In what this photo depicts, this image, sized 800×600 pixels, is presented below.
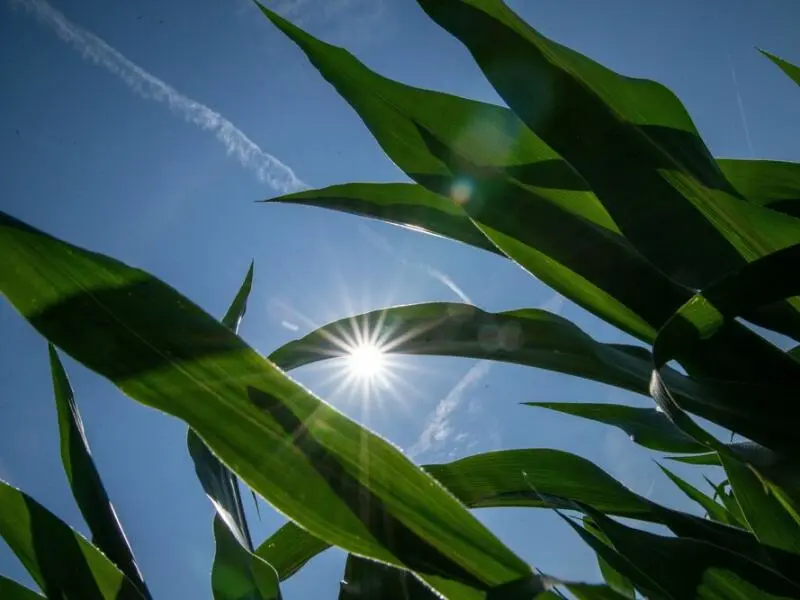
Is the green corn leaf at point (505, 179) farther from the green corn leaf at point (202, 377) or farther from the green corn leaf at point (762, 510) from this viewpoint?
the green corn leaf at point (202, 377)

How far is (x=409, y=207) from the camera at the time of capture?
1.94 feet

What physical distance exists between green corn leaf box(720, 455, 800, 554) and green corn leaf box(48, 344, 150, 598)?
50 centimetres

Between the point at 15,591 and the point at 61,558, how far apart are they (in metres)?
0.05

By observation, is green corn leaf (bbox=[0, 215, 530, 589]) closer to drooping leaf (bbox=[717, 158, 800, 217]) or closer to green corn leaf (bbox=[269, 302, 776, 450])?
green corn leaf (bbox=[269, 302, 776, 450])

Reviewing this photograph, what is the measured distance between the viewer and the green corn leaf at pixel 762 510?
1.68 ft

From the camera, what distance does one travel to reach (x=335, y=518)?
332mm

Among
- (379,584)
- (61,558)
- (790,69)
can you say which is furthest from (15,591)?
(790,69)

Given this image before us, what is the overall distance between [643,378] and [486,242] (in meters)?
0.18

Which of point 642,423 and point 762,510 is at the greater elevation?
point 642,423

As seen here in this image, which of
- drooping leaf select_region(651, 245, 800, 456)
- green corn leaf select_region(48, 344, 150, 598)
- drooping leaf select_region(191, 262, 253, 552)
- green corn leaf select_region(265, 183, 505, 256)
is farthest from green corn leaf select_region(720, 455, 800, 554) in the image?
green corn leaf select_region(48, 344, 150, 598)

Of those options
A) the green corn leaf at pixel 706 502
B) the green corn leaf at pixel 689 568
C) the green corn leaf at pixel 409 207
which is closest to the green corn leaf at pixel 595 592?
the green corn leaf at pixel 689 568

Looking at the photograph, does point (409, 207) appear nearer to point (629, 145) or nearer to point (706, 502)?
point (629, 145)

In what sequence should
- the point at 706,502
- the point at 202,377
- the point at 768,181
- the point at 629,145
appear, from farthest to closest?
1. the point at 706,502
2. the point at 768,181
3. the point at 629,145
4. the point at 202,377

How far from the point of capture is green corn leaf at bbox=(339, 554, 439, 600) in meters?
0.46
